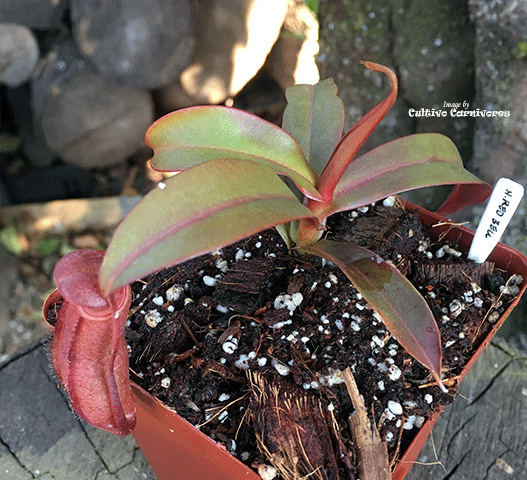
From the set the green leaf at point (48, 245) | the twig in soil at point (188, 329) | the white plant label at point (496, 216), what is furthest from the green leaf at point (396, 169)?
the green leaf at point (48, 245)

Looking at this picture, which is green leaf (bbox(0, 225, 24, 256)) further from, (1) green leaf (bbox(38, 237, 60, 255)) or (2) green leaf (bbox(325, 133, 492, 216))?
(2) green leaf (bbox(325, 133, 492, 216))

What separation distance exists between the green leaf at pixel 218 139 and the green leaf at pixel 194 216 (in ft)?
0.31

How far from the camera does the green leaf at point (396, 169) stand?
0.65 meters

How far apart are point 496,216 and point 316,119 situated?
29cm

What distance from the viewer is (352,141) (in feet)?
1.89

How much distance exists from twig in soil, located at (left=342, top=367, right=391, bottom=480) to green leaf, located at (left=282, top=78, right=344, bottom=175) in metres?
0.32

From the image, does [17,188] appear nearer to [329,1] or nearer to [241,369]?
[329,1]

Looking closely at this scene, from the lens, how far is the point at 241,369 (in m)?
0.66

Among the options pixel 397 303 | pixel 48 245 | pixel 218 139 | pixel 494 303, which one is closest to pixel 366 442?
pixel 397 303

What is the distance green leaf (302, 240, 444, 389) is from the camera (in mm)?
546

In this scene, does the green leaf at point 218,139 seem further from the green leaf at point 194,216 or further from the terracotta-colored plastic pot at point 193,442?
the terracotta-colored plastic pot at point 193,442

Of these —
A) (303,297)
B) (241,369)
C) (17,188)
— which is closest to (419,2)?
(303,297)

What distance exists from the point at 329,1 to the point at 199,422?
1.12 meters

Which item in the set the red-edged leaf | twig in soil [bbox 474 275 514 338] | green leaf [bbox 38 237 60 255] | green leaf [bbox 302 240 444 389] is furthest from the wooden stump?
green leaf [bbox 38 237 60 255]
